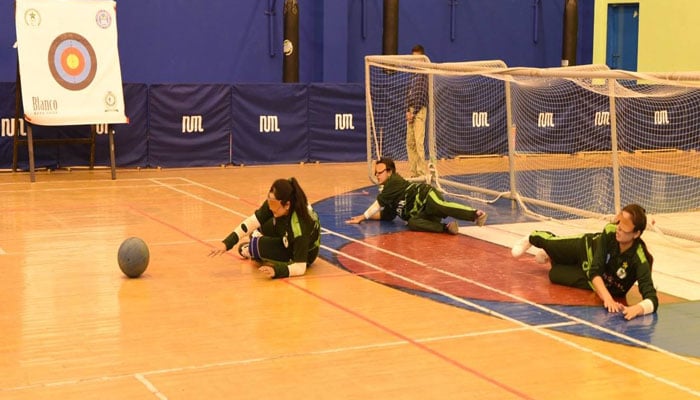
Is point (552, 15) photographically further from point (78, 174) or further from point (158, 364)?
point (158, 364)

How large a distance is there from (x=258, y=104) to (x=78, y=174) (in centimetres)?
407

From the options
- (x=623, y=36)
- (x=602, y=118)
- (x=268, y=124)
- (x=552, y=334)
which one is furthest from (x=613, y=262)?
(x=623, y=36)

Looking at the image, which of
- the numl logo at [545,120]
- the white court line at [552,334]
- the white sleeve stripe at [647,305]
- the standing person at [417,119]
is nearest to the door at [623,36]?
the numl logo at [545,120]

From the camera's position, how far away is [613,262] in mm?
9555

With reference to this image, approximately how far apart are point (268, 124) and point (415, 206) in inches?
336

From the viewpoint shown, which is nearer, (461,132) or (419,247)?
(419,247)

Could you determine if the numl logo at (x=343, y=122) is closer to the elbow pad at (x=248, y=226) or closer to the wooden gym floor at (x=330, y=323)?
the wooden gym floor at (x=330, y=323)

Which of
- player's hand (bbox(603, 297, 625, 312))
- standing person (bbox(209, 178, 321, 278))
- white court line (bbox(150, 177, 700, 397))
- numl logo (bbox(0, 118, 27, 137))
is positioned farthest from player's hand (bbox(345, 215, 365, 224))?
numl logo (bbox(0, 118, 27, 137))

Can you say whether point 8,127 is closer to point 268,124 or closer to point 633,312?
point 268,124

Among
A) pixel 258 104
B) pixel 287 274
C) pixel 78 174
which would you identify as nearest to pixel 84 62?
pixel 78 174

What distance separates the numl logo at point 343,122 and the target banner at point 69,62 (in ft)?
15.8

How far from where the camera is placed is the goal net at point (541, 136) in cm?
1828

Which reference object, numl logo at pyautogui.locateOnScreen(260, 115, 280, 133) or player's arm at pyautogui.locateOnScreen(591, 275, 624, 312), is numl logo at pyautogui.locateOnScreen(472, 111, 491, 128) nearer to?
numl logo at pyautogui.locateOnScreen(260, 115, 280, 133)

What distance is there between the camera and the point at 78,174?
64.7 ft
